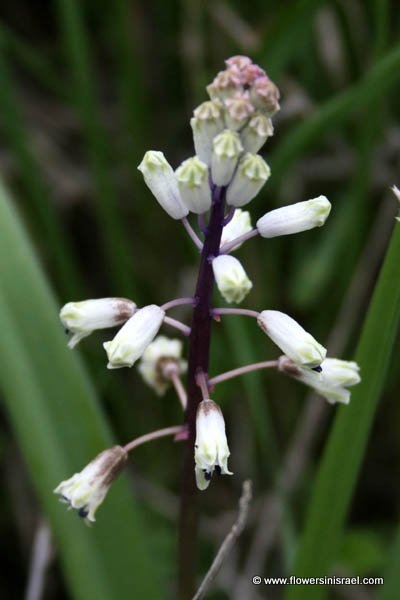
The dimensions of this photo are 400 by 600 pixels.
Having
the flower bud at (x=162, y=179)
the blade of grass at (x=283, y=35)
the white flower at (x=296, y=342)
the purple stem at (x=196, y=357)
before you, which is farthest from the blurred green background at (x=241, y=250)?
the white flower at (x=296, y=342)

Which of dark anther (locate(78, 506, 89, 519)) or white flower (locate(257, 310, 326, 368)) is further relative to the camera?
dark anther (locate(78, 506, 89, 519))

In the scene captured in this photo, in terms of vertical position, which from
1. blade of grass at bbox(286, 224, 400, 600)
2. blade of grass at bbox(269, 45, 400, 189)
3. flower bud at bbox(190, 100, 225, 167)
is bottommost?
blade of grass at bbox(286, 224, 400, 600)

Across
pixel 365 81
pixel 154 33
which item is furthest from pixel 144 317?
pixel 154 33

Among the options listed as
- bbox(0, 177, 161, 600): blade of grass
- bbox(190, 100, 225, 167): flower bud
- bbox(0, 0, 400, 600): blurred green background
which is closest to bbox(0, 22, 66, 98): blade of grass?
bbox(0, 0, 400, 600): blurred green background

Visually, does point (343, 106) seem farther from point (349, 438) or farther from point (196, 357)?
point (196, 357)

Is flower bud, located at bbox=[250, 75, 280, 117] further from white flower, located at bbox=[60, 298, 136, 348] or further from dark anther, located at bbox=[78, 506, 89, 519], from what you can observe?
dark anther, located at bbox=[78, 506, 89, 519]

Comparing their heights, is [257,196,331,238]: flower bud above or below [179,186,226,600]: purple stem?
above

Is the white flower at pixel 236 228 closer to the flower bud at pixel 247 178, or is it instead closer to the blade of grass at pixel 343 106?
the flower bud at pixel 247 178
